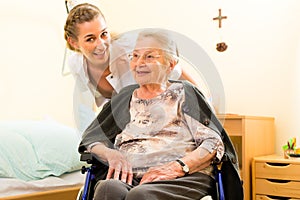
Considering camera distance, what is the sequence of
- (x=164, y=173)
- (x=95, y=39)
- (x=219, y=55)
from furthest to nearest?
1. (x=219, y=55)
2. (x=95, y=39)
3. (x=164, y=173)

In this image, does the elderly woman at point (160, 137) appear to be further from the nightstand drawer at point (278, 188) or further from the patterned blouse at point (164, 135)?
the nightstand drawer at point (278, 188)

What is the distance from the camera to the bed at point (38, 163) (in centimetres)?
186

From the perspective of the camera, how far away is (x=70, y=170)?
6.84 ft

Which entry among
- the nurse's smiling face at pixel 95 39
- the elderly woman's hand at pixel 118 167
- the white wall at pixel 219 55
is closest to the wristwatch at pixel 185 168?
the elderly woman's hand at pixel 118 167

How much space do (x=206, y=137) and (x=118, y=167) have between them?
300mm

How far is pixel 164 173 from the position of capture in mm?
1286

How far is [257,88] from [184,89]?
148 centimetres

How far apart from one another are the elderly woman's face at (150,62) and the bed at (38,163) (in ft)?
2.67

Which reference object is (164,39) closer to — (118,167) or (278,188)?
(118,167)

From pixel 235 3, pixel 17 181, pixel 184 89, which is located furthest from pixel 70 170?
pixel 235 3

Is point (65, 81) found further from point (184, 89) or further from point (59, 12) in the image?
point (184, 89)

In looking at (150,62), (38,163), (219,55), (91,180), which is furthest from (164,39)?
(219,55)

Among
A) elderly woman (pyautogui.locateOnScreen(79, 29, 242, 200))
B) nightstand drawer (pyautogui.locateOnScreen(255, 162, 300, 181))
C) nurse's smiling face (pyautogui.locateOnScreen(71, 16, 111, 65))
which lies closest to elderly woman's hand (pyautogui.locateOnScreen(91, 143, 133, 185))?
elderly woman (pyautogui.locateOnScreen(79, 29, 242, 200))

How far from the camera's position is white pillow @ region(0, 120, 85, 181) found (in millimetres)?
1932
